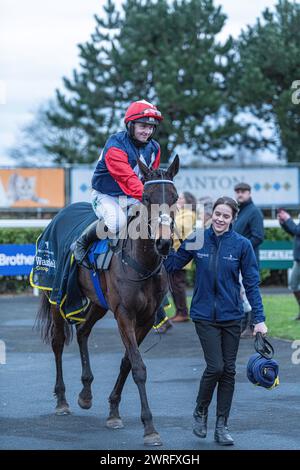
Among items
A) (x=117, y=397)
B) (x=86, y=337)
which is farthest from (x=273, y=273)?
(x=117, y=397)

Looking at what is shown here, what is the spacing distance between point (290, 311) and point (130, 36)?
19900mm

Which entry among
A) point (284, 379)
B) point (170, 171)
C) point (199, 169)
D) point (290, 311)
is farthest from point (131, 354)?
point (199, 169)

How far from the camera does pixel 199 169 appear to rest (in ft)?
99.1

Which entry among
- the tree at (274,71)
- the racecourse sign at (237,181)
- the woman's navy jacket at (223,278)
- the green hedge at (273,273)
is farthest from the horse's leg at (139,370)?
the tree at (274,71)

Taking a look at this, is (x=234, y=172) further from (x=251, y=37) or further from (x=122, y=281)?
(x=122, y=281)

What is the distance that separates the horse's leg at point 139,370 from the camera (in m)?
6.60

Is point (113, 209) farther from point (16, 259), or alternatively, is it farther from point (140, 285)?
point (16, 259)

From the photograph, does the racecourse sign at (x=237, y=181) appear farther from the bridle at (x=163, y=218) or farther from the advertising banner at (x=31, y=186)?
the bridle at (x=163, y=218)

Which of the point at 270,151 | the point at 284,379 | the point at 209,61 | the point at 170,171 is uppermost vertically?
the point at 209,61

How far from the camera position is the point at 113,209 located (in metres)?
7.74

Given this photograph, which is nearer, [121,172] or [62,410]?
[121,172]

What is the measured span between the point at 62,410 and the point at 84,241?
1446mm

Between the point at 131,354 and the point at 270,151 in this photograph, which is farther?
the point at 270,151

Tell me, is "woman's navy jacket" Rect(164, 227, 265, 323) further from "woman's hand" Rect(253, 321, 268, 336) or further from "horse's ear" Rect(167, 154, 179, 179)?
"horse's ear" Rect(167, 154, 179, 179)
